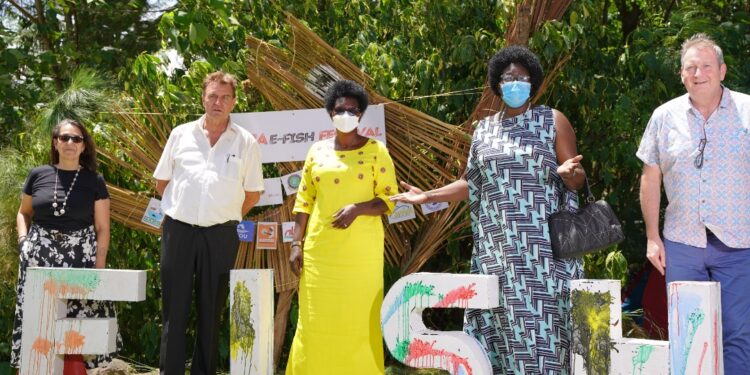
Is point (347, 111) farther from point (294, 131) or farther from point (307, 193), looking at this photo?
point (294, 131)

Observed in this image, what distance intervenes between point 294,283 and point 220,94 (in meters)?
1.74

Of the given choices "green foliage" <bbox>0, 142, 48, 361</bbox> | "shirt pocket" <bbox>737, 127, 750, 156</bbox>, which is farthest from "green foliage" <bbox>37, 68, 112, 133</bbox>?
"shirt pocket" <bbox>737, 127, 750, 156</bbox>

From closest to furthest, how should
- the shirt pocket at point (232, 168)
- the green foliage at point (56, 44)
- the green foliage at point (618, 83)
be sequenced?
1. the shirt pocket at point (232, 168)
2. the green foliage at point (618, 83)
3. the green foliage at point (56, 44)

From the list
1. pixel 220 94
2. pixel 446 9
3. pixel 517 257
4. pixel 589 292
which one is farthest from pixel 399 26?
pixel 589 292

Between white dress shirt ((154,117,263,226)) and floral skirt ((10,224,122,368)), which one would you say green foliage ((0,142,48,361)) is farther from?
white dress shirt ((154,117,263,226))

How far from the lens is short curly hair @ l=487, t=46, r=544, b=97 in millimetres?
4078

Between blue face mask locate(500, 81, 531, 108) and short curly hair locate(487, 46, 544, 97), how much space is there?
8 cm

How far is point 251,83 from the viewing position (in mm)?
6059

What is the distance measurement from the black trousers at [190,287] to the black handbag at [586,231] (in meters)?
1.69

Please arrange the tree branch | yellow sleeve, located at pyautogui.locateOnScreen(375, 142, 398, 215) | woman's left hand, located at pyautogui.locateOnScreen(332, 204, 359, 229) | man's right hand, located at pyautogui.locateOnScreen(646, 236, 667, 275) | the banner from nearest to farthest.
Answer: man's right hand, located at pyautogui.locateOnScreen(646, 236, 667, 275) < woman's left hand, located at pyautogui.locateOnScreen(332, 204, 359, 229) < yellow sleeve, located at pyautogui.locateOnScreen(375, 142, 398, 215) < the banner < the tree branch

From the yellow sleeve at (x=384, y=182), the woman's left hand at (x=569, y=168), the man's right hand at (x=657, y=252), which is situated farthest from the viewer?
the yellow sleeve at (x=384, y=182)

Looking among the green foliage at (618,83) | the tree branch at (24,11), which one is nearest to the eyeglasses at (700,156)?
the green foliage at (618,83)

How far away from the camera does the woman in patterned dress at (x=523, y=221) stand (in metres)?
3.79

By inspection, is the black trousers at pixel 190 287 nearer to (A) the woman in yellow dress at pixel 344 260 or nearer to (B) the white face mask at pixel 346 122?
(A) the woman in yellow dress at pixel 344 260
